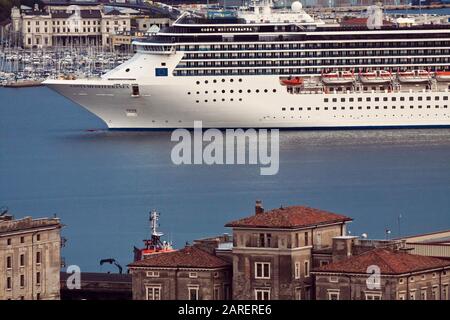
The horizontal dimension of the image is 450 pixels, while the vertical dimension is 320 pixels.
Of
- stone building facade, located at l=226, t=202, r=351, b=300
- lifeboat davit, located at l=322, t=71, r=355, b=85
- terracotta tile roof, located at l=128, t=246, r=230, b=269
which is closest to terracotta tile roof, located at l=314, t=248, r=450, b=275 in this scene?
stone building facade, located at l=226, t=202, r=351, b=300

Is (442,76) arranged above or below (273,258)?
above

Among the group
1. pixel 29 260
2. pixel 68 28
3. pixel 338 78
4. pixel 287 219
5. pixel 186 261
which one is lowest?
pixel 29 260

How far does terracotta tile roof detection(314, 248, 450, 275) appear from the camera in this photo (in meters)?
32.2

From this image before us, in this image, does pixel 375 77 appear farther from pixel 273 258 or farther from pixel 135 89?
pixel 273 258

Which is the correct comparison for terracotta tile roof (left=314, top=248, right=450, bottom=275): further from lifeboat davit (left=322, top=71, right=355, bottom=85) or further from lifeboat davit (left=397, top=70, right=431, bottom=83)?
lifeboat davit (left=397, top=70, right=431, bottom=83)

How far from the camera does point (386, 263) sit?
32.4 metres

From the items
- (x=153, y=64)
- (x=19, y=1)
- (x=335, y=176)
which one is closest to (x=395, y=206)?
(x=335, y=176)

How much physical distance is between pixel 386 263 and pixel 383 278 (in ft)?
1.36

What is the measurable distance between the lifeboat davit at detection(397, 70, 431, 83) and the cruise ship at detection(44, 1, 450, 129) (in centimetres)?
3

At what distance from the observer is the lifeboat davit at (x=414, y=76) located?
76.1 metres

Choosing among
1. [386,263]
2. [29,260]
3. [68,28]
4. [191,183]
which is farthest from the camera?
[68,28]

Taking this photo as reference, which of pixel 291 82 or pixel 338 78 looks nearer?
pixel 291 82

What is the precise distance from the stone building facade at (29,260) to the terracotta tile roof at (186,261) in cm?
187

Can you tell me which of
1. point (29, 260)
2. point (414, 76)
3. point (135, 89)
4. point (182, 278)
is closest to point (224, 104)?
point (135, 89)
